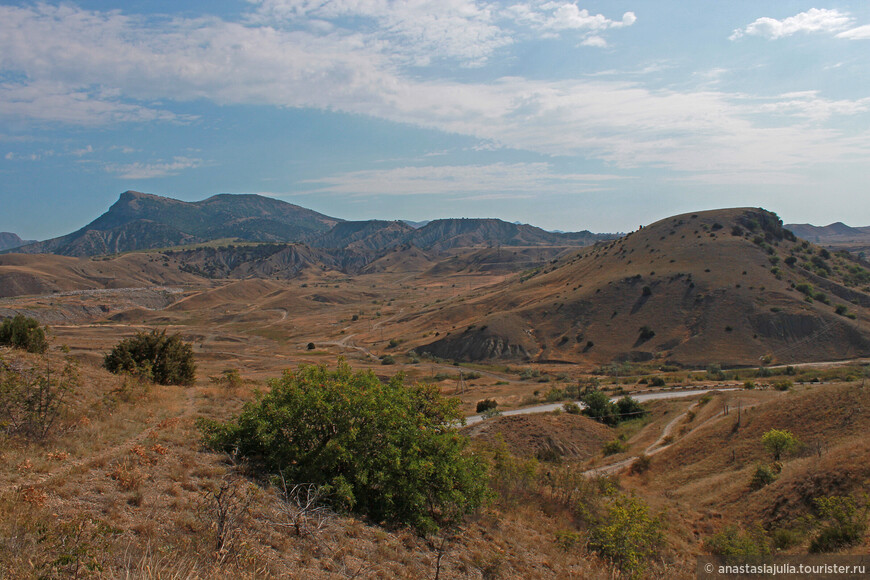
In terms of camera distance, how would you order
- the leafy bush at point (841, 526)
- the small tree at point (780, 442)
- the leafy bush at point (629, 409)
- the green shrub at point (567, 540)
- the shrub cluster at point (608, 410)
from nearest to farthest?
the leafy bush at point (841, 526)
the green shrub at point (567, 540)
the small tree at point (780, 442)
the shrub cluster at point (608, 410)
the leafy bush at point (629, 409)

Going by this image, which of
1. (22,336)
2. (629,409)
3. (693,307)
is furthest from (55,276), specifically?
(629,409)

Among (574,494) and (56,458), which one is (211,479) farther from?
(574,494)

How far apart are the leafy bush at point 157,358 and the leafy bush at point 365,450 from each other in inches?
578

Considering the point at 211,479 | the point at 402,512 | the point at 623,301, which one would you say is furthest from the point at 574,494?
the point at 623,301

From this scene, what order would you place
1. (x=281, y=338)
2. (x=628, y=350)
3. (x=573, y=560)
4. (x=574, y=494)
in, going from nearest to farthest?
(x=573, y=560) < (x=574, y=494) < (x=628, y=350) < (x=281, y=338)

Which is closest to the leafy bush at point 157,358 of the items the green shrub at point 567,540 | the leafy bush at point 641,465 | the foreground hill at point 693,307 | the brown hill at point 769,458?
the green shrub at point 567,540

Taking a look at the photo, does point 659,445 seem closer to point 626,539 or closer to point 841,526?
point 841,526

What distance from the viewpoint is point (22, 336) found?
66.2 feet

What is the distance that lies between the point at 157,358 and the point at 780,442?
99.7ft

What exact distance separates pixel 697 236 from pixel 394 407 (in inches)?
4162

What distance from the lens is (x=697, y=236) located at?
328ft

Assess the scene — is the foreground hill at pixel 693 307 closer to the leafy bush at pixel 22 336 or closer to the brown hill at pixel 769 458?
the brown hill at pixel 769 458

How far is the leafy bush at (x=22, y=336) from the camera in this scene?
775 inches

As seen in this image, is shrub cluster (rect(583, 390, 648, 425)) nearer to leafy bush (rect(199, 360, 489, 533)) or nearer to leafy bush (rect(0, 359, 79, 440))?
leafy bush (rect(199, 360, 489, 533))
